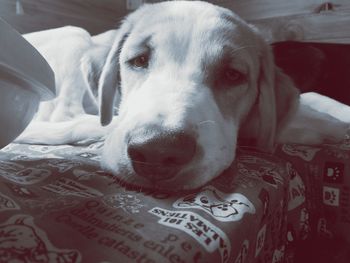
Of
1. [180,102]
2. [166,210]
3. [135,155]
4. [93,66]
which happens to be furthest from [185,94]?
[93,66]

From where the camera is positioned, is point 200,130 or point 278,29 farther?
point 278,29

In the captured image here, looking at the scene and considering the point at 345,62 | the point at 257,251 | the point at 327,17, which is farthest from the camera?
the point at 327,17

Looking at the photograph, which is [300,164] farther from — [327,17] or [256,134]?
[327,17]

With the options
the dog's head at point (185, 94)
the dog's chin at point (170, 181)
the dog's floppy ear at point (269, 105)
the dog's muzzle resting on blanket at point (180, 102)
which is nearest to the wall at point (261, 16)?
the dog's muzzle resting on blanket at point (180, 102)

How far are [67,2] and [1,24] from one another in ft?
5.83

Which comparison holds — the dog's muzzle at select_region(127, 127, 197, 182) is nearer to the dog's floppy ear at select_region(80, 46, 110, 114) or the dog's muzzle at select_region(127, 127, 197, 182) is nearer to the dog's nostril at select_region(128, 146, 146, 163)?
the dog's nostril at select_region(128, 146, 146, 163)

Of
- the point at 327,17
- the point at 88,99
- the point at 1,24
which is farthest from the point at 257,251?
the point at 327,17

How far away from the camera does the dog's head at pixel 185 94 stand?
650mm

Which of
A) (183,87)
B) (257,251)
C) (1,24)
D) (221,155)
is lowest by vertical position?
(257,251)

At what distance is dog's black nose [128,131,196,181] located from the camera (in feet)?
2.02

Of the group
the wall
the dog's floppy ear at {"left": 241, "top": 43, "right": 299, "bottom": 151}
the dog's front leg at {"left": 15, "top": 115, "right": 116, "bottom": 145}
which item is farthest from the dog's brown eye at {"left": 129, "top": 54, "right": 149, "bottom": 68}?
the wall

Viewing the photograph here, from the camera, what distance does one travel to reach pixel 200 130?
28.4 inches

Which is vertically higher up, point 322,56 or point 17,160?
point 322,56

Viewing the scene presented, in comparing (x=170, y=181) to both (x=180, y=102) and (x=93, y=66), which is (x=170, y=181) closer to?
(x=180, y=102)
